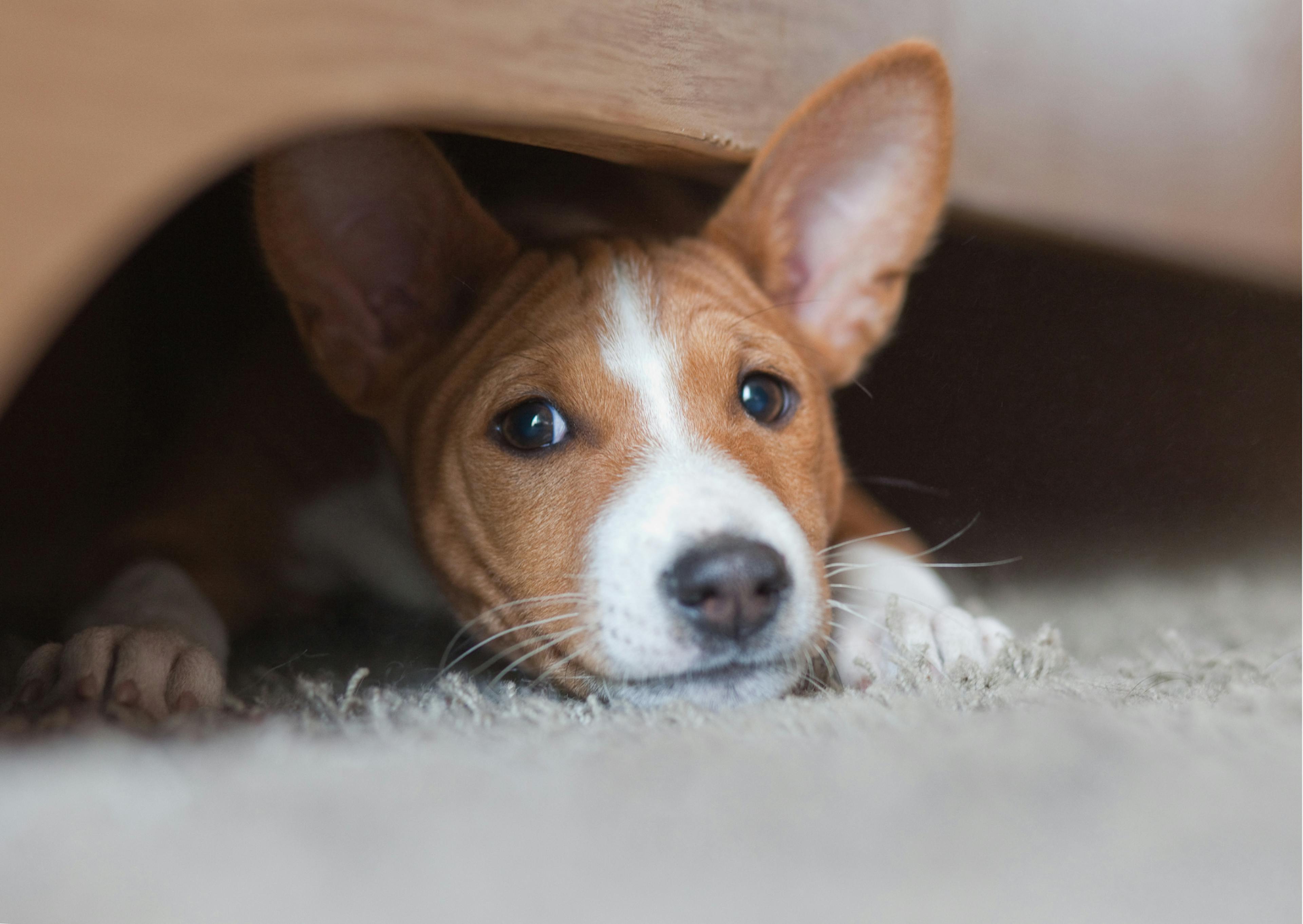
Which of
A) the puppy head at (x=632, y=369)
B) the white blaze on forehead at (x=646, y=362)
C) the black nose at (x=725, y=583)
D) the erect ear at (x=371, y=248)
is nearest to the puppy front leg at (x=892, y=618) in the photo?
the puppy head at (x=632, y=369)

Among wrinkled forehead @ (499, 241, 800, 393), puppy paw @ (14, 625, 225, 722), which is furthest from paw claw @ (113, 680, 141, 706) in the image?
wrinkled forehead @ (499, 241, 800, 393)

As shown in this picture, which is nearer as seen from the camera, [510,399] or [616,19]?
[616,19]

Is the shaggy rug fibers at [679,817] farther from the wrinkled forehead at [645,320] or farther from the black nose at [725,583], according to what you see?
the wrinkled forehead at [645,320]

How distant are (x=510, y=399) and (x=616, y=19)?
62 centimetres

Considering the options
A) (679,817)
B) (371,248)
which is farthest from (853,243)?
(679,817)

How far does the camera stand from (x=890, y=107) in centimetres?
187

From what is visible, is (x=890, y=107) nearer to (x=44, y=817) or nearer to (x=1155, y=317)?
(x=1155, y=317)

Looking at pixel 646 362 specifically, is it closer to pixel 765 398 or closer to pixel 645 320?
pixel 645 320

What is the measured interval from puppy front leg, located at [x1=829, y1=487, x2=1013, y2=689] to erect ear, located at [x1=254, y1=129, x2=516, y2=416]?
900 mm

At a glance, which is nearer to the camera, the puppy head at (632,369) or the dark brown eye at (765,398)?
the puppy head at (632,369)

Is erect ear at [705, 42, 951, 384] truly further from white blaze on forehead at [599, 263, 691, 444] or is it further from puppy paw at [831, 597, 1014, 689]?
puppy paw at [831, 597, 1014, 689]

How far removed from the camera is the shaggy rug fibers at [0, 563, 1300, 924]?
79 cm

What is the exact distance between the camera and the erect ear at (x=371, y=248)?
1.73 metres


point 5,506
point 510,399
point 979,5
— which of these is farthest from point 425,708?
point 5,506
